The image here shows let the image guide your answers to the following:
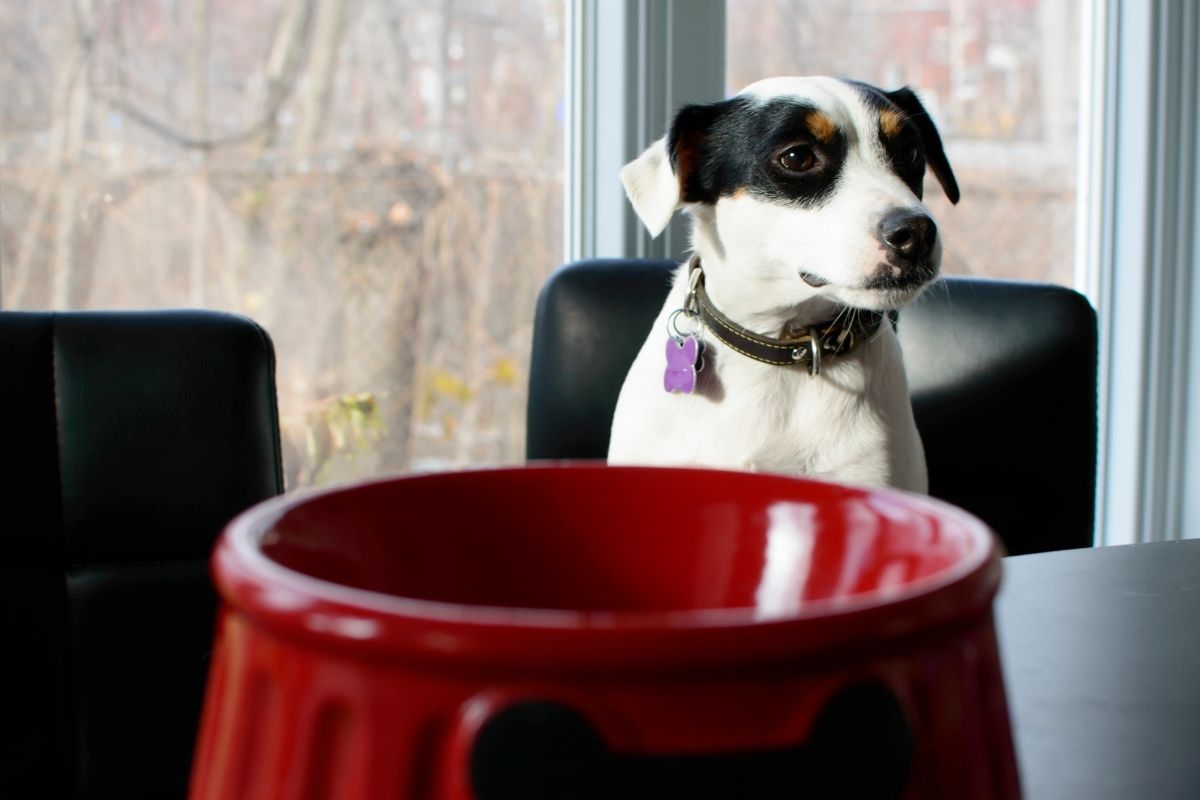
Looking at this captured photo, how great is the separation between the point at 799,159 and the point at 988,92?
4.41ft

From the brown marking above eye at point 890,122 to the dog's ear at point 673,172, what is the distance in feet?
0.56

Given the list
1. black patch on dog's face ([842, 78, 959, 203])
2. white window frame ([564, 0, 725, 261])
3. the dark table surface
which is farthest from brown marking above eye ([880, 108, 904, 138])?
the dark table surface

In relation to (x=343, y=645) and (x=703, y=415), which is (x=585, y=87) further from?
(x=343, y=645)

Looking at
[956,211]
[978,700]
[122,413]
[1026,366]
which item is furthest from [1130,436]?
[978,700]

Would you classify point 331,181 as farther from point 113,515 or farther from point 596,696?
point 596,696

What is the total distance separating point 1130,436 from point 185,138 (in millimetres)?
1895

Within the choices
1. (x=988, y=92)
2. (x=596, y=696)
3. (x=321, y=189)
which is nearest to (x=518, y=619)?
(x=596, y=696)

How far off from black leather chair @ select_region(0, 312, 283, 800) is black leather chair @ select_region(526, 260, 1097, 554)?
518 mm

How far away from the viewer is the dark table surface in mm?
438

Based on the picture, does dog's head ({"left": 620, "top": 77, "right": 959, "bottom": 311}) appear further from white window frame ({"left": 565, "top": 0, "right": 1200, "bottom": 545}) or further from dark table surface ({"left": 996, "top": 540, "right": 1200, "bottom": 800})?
white window frame ({"left": 565, "top": 0, "right": 1200, "bottom": 545})

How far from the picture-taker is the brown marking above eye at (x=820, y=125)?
4.50ft

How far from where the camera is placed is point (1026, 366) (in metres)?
1.58

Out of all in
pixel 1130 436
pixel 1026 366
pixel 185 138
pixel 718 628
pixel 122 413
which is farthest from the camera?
pixel 1130 436

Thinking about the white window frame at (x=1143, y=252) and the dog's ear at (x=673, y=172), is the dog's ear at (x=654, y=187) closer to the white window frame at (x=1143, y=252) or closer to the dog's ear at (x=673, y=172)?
the dog's ear at (x=673, y=172)
